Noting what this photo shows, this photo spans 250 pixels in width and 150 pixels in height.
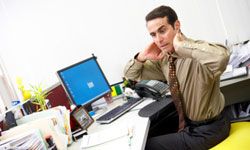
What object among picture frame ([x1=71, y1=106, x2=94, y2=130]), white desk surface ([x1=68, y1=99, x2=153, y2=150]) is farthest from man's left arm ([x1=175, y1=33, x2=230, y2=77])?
picture frame ([x1=71, y1=106, x2=94, y2=130])

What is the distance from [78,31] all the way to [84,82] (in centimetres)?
78

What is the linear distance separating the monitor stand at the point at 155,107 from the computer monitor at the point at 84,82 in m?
0.59

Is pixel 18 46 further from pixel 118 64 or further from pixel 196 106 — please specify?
pixel 196 106

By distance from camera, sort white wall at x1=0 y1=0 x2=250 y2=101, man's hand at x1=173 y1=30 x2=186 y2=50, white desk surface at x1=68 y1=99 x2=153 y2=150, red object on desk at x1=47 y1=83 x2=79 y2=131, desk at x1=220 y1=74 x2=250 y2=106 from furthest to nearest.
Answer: white wall at x1=0 y1=0 x2=250 y2=101 < desk at x1=220 y1=74 x2=250 y2=106 < red object on desk at x1=47 y1=83 x2=79 y2=131 < man's hand at x1=173 y1=30 x2=186 y2=50 < white desk surface at x1=68 y1=99 x2=153 y2=150

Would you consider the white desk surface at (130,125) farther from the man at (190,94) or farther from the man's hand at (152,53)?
the man's hand at (152,53)

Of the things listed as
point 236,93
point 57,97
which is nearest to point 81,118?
point 57,97

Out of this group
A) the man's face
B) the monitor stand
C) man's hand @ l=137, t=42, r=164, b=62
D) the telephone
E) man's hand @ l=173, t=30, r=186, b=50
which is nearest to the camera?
man's hand @ l=173, t=30, r=186, b=50

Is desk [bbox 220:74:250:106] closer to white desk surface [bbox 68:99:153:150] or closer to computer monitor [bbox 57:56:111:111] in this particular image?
white desk surface [bbox 68:99:153:150]

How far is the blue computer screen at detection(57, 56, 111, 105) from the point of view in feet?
7.48

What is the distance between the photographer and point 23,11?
3.04 meters

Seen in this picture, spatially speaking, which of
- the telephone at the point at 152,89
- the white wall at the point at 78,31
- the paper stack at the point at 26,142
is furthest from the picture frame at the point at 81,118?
the white wall at the point at 78,31

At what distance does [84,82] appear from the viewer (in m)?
2.42

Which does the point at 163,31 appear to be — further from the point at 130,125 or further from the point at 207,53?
the point at 130,125

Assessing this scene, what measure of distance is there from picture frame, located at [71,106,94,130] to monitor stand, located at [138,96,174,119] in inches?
14.7
